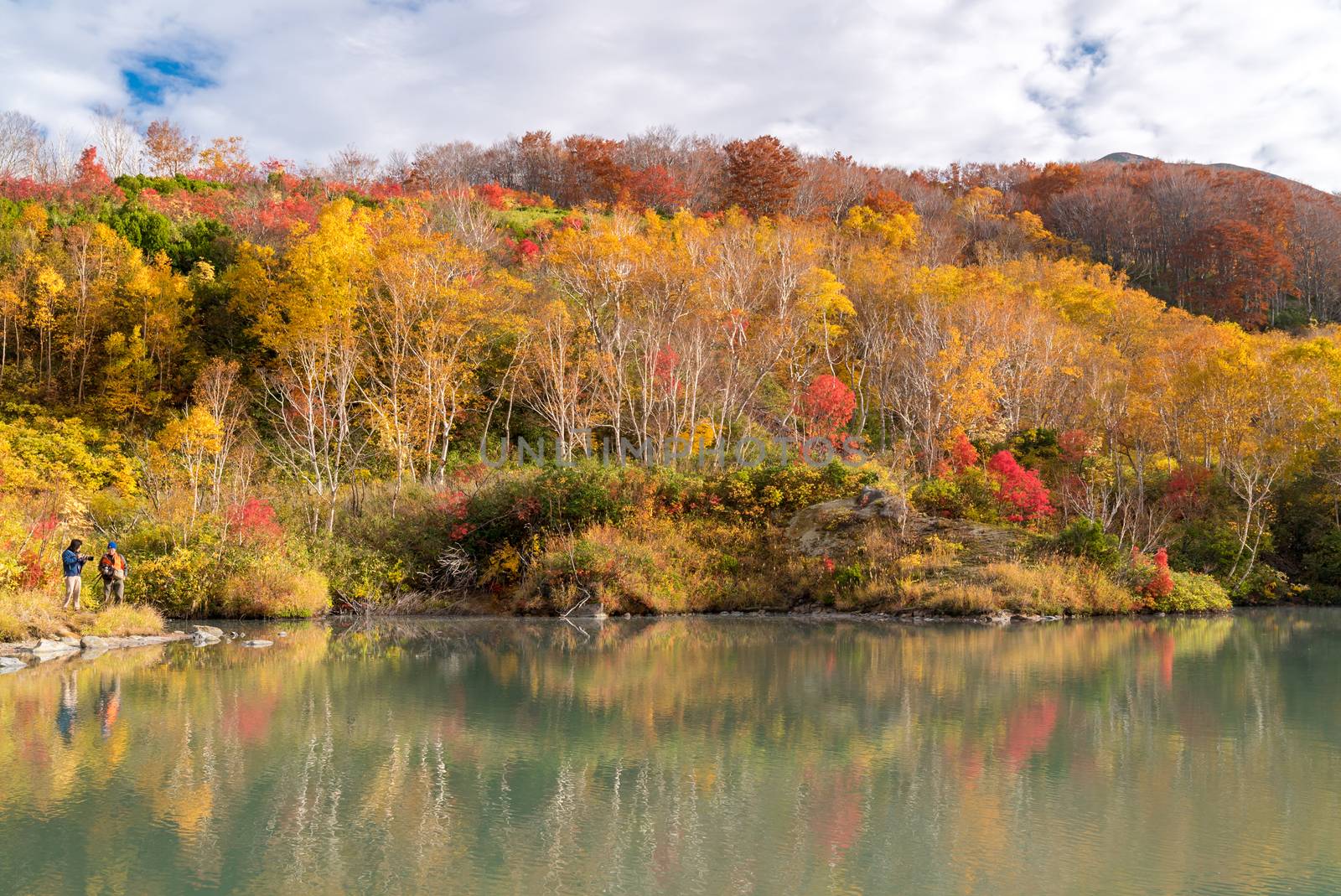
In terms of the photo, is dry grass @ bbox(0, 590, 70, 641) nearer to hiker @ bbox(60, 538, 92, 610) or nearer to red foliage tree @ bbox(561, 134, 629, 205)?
hiker @ bbox(60, 538, 92, 610)

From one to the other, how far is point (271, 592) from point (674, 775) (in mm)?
16854

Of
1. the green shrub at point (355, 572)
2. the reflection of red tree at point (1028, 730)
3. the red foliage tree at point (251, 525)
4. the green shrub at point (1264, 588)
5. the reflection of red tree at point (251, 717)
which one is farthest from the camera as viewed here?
the green shrub at point (1264, 588)

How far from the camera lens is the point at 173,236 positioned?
44031mm

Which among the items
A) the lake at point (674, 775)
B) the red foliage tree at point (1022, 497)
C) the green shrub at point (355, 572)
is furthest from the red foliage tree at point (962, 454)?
the green shrub at point (355, 572)

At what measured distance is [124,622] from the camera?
18828mm

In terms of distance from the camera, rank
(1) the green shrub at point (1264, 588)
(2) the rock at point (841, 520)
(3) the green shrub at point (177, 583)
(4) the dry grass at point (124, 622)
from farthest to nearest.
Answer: (1) the green shrub at point (1264, 588) < (2) the rock at point (841, 520) < (3) the green shrub at point (177, 583) < (4) the dry grass at point (124, 622)

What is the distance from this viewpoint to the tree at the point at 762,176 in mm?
63781

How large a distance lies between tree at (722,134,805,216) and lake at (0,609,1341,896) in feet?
167

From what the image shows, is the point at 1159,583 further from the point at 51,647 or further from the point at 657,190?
the point at 657,190

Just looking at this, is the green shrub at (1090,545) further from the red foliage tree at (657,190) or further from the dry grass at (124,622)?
the red foliage tree at (657,190)

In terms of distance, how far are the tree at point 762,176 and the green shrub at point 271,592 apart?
45.6 meters

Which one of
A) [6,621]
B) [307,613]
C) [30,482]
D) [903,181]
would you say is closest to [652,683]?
[6,621]

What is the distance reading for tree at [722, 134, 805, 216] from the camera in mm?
63781

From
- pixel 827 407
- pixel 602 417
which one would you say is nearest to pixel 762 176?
pixel 827 407
